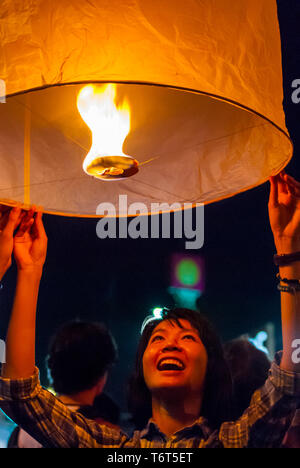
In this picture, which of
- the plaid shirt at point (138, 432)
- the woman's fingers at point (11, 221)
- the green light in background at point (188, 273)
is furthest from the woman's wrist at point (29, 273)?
the green light in background at point (188, 273)

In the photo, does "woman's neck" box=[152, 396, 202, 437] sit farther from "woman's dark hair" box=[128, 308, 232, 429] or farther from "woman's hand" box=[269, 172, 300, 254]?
"woman's hand" box=[269, 172, 300, 254]

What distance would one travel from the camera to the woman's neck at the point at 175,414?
128 cm

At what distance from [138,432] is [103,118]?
0.93 m

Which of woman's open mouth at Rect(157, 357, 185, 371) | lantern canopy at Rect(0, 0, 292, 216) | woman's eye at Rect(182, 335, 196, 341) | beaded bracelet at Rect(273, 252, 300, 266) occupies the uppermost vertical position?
lantern canopy at Rect(0, 0, 292, 216)

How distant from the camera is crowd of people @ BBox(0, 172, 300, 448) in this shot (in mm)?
1124

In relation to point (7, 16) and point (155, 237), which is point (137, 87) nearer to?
point (7, 16)

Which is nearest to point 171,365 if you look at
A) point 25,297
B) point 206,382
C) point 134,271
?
point 206,382

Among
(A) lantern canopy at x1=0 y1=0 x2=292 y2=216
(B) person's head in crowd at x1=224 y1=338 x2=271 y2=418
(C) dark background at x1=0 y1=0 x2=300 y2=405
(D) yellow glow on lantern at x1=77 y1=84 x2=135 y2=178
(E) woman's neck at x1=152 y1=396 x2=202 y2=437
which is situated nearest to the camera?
(A) lantern canopy at x1=0 y1=0 x2=292 y2=216

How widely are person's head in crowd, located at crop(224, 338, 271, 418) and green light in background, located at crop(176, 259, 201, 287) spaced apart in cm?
31

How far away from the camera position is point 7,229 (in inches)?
46.4

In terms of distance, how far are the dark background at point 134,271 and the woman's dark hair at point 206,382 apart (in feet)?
1.31

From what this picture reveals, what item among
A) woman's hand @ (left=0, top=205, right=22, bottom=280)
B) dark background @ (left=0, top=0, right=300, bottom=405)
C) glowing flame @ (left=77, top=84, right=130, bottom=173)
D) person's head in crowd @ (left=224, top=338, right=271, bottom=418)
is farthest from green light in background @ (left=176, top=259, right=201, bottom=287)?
glowing flame @ (left=77, top=84, right=130, bottom=173)

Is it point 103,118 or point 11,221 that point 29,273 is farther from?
point 103,118
